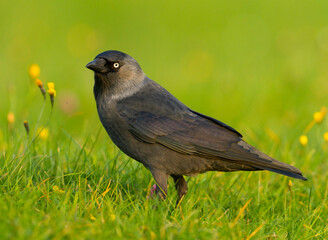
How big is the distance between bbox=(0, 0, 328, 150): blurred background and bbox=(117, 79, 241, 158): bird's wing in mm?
1418

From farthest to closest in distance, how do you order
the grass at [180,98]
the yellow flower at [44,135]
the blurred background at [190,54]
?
the blurred background at [190,54]
the yellow flower at [44,135]
the grass at [180,98]

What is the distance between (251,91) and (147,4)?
6.27m

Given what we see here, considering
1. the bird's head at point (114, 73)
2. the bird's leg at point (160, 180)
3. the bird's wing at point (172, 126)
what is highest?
the bird's head at point (114, 73)

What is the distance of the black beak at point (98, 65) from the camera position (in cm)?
477

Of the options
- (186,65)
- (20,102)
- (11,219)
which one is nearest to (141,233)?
(11,219)

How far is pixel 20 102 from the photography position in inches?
324

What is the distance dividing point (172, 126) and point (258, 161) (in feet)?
2.60

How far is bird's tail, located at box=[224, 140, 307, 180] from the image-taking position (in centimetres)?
459

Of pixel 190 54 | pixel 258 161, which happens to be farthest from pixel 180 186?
pixel 190 54

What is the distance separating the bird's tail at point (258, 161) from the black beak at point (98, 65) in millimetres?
1328

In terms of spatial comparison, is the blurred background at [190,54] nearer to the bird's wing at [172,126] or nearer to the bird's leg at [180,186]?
the bird's wing at [172,126]

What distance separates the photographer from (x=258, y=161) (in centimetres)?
464

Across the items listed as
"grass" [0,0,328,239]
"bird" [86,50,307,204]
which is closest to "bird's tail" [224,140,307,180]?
"bird" [86,50,307,204]

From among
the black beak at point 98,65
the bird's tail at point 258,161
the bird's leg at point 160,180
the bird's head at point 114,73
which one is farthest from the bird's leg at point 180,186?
the black beak at point 98,65
